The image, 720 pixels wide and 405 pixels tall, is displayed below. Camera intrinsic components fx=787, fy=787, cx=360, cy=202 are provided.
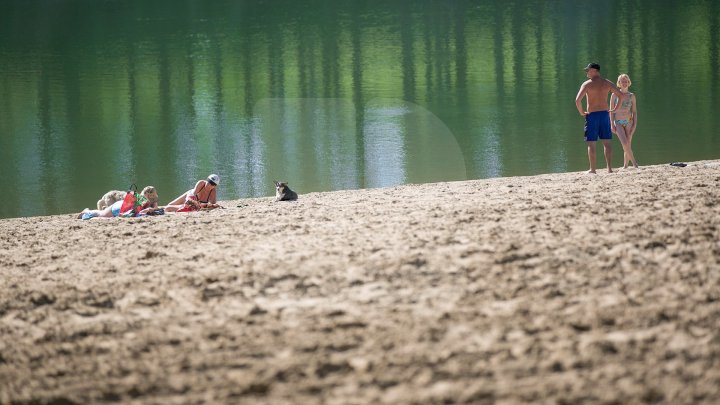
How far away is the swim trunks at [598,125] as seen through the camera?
39.0ft

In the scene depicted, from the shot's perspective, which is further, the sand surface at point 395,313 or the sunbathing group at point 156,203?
the sunbathing group at point 156,203

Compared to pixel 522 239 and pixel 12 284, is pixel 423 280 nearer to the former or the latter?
pixel 522 239

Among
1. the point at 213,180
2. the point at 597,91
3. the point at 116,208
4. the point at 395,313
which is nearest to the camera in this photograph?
the point at 395,313

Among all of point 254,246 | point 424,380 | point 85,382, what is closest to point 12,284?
point 254,246

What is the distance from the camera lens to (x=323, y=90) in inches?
1825

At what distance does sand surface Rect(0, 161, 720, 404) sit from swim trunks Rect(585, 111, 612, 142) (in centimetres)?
508

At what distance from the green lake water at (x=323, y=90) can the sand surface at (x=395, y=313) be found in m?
12.9

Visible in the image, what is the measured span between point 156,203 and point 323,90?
3633 centimetres

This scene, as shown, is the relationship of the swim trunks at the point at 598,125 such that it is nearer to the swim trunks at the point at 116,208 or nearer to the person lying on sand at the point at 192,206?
the person lying on sand at the point at 192,206

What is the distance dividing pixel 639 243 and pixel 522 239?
30.7 inches

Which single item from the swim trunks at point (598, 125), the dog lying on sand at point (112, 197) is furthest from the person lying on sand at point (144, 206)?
the swim trunks at point (598, 125)

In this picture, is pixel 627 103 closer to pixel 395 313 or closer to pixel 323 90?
pixel 395 313

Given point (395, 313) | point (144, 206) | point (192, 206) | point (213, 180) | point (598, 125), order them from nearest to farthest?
point (395, 313), point (144, 206), point (192, 206), point (213, 180), point (598, 125)

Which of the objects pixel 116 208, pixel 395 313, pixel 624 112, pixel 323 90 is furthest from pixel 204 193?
pixel 323 90
